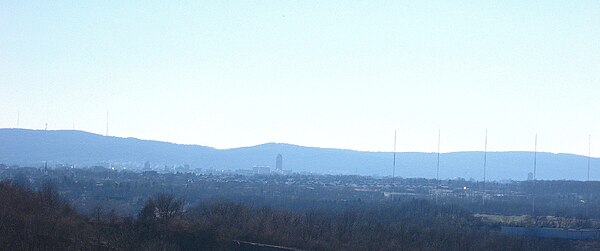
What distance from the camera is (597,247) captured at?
5709 cm

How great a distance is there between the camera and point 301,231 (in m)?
53.7

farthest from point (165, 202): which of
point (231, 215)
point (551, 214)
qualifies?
point (551, 214)

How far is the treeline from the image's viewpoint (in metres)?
41.8

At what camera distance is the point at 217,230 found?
49938 mm

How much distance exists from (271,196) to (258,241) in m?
40.2

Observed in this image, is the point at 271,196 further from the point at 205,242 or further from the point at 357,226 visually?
the point at 205,242

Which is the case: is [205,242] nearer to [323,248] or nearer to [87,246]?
[323,248]

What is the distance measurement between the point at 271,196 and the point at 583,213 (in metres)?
25.3

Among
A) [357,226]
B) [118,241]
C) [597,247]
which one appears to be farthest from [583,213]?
[118,241]

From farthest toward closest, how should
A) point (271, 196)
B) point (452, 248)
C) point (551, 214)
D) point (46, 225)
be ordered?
point (271, 196)
point (551, 214)
point (452, 248)
point (46, 225)

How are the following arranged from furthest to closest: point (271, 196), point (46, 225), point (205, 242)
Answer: point (271, 196)
point (205, 242)
point (46, 225)

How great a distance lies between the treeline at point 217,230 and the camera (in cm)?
4175

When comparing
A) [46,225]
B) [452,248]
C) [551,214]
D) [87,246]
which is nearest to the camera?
[87,246]

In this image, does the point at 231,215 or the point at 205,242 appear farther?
the point at 231,215
